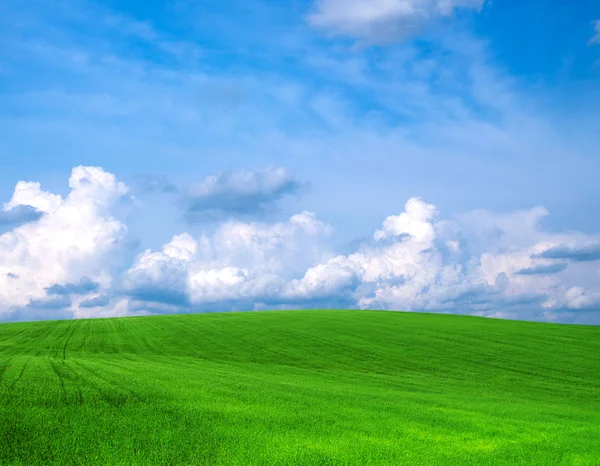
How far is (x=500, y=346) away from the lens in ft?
135

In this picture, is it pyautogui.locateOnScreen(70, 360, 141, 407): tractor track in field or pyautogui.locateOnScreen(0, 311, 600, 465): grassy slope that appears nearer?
pyautogui.locateOnScreen(0, 311, 600, 465): grassy slope

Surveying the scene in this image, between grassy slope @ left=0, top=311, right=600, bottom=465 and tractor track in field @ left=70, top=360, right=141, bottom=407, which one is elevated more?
tractor track in field @ left=70, top=360, right=141, bottom=407

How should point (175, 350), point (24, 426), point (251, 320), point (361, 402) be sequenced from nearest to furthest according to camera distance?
1. point (24, 426)
2. point (361, 402)
3. point (175, 350)
4. point (251, 320)

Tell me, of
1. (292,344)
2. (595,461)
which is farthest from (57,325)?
(595,461)

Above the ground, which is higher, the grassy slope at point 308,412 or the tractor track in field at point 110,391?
the tractor track in field at point 110,391

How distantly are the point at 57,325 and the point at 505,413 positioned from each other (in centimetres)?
5599

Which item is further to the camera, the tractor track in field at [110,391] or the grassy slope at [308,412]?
the tractor track in field at [110,391]

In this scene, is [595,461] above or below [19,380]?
below

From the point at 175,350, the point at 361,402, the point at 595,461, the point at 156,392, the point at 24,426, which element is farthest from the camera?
the point at 175,350

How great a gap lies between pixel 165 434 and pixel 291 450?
268 centimetres

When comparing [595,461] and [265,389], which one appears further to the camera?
[265,389]

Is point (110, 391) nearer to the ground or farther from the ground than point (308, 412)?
farther from the ground

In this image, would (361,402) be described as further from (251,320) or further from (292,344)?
(251,320)

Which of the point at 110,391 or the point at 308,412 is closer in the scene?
the point at 308,412
